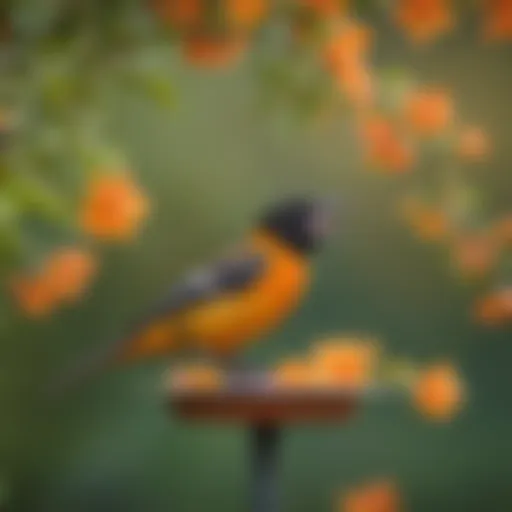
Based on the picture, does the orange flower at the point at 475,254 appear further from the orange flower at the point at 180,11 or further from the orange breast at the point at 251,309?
the orange flower at the point at 180,11

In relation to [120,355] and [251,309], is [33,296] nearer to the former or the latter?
[120,355]

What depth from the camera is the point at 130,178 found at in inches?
65.2

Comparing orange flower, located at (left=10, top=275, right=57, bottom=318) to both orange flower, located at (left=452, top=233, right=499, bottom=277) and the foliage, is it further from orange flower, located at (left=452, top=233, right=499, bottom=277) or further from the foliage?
orange flower, located at (left=452, top=233, right=499, bottom=277)

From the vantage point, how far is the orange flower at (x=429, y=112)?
1663 mm

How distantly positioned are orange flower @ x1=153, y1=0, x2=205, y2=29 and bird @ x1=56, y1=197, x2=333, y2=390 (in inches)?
8.0

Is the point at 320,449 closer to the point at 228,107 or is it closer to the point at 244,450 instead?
the point at 244,450

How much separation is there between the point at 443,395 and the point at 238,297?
26 centimetres

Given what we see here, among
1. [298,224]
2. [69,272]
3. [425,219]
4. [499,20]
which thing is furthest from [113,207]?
[499,20]

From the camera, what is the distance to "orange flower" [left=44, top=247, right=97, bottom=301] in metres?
1.64

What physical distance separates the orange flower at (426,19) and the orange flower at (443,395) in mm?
329

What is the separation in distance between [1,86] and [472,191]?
491mm

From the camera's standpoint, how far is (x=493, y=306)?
66.9 inches

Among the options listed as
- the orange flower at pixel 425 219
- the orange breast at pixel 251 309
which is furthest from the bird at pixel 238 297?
the orange flower at pixel 425 219

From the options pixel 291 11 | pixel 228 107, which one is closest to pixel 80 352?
pixel 228 107
